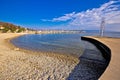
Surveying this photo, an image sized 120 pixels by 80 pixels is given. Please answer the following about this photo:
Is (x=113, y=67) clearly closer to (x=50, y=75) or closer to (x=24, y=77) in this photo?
(x=50, y=75)

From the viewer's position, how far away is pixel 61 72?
900cm

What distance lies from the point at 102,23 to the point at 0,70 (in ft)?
106

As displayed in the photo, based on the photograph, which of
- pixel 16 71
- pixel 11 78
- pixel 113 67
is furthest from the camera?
pixel 16 71

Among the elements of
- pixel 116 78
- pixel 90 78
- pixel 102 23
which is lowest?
pixel 90 78

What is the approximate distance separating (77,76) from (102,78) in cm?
275

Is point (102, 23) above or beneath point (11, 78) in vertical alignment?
above

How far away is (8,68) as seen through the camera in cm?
945

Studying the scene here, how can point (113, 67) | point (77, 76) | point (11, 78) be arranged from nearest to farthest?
1. point (113, 67)
2. point (11, 78)
3. point (77, 76)

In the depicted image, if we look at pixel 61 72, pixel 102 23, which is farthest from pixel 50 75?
pixel 102 23

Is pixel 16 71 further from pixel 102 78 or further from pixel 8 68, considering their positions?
pixel 102 78

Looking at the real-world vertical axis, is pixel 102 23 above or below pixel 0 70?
above

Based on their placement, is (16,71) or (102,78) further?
(16,71)

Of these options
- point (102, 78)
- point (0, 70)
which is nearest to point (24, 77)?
point (0, 70)

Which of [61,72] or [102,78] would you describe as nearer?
[102,78]
